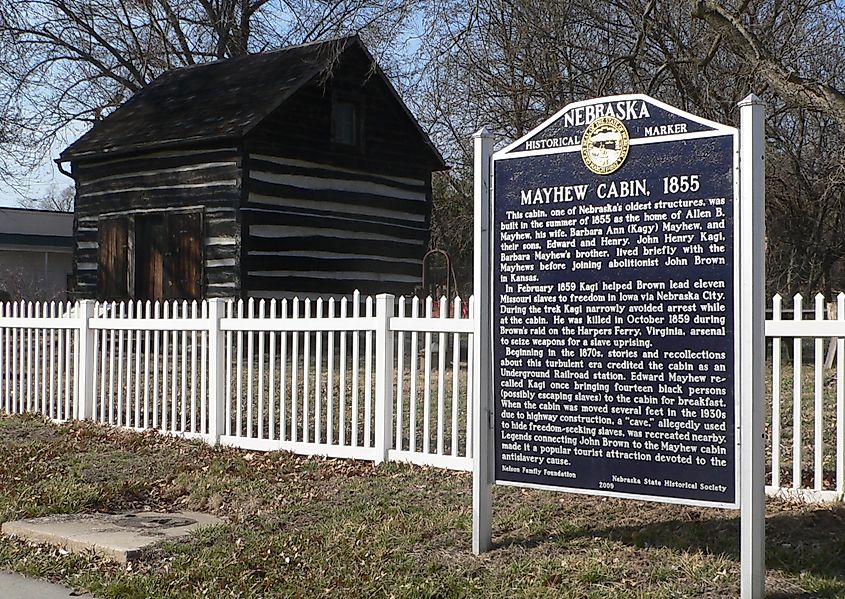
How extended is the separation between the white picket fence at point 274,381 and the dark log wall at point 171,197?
4995 mm

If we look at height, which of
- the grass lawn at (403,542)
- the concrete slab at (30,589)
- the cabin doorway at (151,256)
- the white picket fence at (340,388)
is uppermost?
the cabin doorway at (151,256)

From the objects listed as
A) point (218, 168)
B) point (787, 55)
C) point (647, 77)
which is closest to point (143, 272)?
point (218, 168)

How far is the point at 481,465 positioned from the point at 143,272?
14523 millimetres

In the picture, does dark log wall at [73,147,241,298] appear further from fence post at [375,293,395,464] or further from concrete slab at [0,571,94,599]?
concrete slab at [0,571,94,599]

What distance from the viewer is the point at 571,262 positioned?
6020 millimetres

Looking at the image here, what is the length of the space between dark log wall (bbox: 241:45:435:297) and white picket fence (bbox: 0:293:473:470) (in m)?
5.47

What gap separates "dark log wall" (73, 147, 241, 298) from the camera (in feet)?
59.8

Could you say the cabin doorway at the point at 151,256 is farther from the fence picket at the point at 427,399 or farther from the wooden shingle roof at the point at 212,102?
the fence picket at the point at 427,399

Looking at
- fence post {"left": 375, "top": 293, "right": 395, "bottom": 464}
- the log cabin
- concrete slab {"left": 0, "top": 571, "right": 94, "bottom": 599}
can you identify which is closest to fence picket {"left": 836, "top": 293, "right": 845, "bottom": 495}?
fence post {"left": 375, "top": 293, "right": 395, "bottom": 464}

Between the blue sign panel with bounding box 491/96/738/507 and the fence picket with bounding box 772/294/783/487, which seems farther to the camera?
the fence picket with bounding box 772/294/783/487

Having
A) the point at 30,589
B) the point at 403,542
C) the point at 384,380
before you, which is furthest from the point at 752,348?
the point at 30,589

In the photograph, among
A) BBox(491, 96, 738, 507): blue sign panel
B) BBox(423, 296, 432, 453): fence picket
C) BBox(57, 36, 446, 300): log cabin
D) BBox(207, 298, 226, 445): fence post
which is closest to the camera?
BBox(491, 96, 738, 507): blue sign panel

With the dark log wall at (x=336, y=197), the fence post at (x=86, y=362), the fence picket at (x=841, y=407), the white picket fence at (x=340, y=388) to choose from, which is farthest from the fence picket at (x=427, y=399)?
the dark log wall at (x=336, y=197)

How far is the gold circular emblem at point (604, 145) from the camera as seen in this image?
5.86 m
